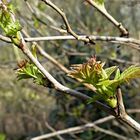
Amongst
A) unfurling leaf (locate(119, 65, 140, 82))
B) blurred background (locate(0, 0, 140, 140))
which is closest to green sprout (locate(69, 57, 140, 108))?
unfurling leaf (locate(119, 65, 140, 82))

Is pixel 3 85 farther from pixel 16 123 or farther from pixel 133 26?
pixel 16 123

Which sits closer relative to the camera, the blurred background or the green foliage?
the green foliage

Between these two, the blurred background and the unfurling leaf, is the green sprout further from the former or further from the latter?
the blurred background

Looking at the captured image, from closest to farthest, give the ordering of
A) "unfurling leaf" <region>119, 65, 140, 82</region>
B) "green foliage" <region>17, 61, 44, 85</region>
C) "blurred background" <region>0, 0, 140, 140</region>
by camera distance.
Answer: "unfurling leaf" <region>119, 65, 140, 82</region> < "green foliage" <region>17, 61, 44, 85</region> < "blurred background" <region>0, 0, 140, 140</region>

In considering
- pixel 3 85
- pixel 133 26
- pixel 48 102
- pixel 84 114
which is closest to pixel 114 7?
pixel 133 26

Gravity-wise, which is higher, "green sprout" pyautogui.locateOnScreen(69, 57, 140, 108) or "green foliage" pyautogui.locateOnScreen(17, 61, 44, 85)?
"green foliage" pyautogui.locateOnScreen(17, 61, 44, 85)

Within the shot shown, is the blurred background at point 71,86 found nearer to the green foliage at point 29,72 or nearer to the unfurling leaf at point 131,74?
the green foliage at point 29,72

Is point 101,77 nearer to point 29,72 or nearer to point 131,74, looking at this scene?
point 131,74

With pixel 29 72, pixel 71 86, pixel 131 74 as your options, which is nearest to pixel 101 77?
pixel 131 74

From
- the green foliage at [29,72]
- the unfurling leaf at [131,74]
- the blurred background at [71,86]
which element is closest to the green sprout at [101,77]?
the unfurling leaf at [131,74]
